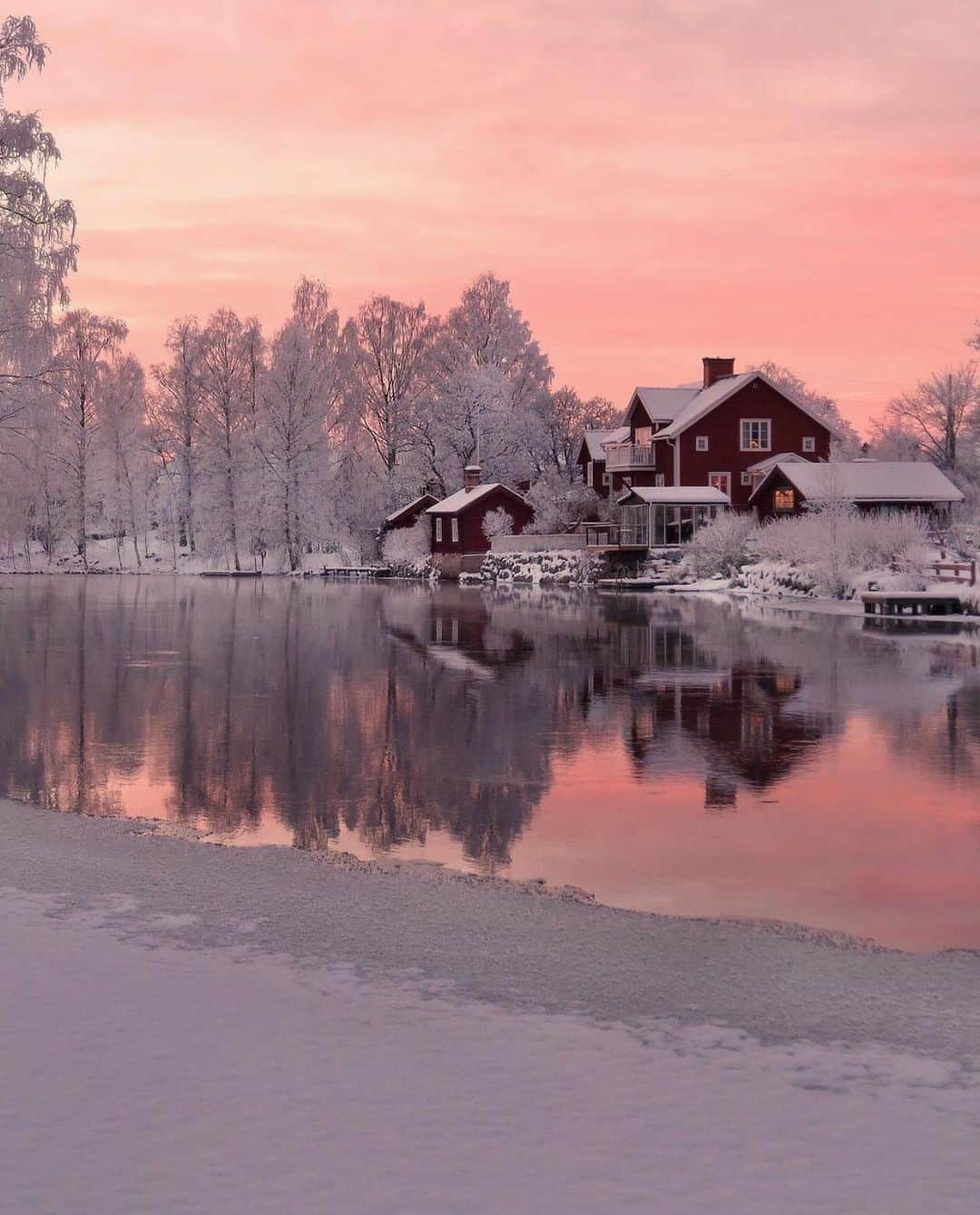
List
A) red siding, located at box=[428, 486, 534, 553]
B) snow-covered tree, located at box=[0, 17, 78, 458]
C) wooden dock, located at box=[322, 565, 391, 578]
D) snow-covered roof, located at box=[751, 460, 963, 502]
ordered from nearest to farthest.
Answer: snow-covered tree, located at box=[0, 17, 78, 458], snow-covered roof, located at box=[751, 460, 963, 502], red siding, located at box=[428, 486, 534, 553], wooden dock, located at box=[322, 565, 391, 578]

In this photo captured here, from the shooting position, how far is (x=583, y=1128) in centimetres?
509

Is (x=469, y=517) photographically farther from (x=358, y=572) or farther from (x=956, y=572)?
(x=956, y=572)

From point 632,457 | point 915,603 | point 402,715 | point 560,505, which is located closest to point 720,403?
point 632,457

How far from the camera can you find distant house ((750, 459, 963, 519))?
6081cm

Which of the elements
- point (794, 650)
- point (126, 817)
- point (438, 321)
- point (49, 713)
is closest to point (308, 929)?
point (126, 817)

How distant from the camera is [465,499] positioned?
Answer: 75.2 m

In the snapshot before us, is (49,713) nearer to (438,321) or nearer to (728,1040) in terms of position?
(728,1040)

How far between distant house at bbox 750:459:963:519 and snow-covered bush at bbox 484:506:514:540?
16374mm

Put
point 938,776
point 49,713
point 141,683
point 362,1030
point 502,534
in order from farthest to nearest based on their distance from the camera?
point 502,534 → point 141,683 → point 49,713 → point 938,776 → point 362,1030

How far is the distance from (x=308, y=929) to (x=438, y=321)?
84.4 m

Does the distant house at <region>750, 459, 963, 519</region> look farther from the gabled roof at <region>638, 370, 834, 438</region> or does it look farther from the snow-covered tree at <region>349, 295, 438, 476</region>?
the snow-covered tree at <region>349, 295, 438, 476</region>

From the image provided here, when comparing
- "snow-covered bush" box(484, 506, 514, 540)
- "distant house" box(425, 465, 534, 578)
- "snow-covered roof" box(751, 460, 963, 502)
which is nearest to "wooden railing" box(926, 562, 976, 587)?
"snow-covered roof" box(751, 460, 963, 502)

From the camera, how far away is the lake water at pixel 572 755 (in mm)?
10086

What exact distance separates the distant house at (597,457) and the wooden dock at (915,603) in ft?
146
